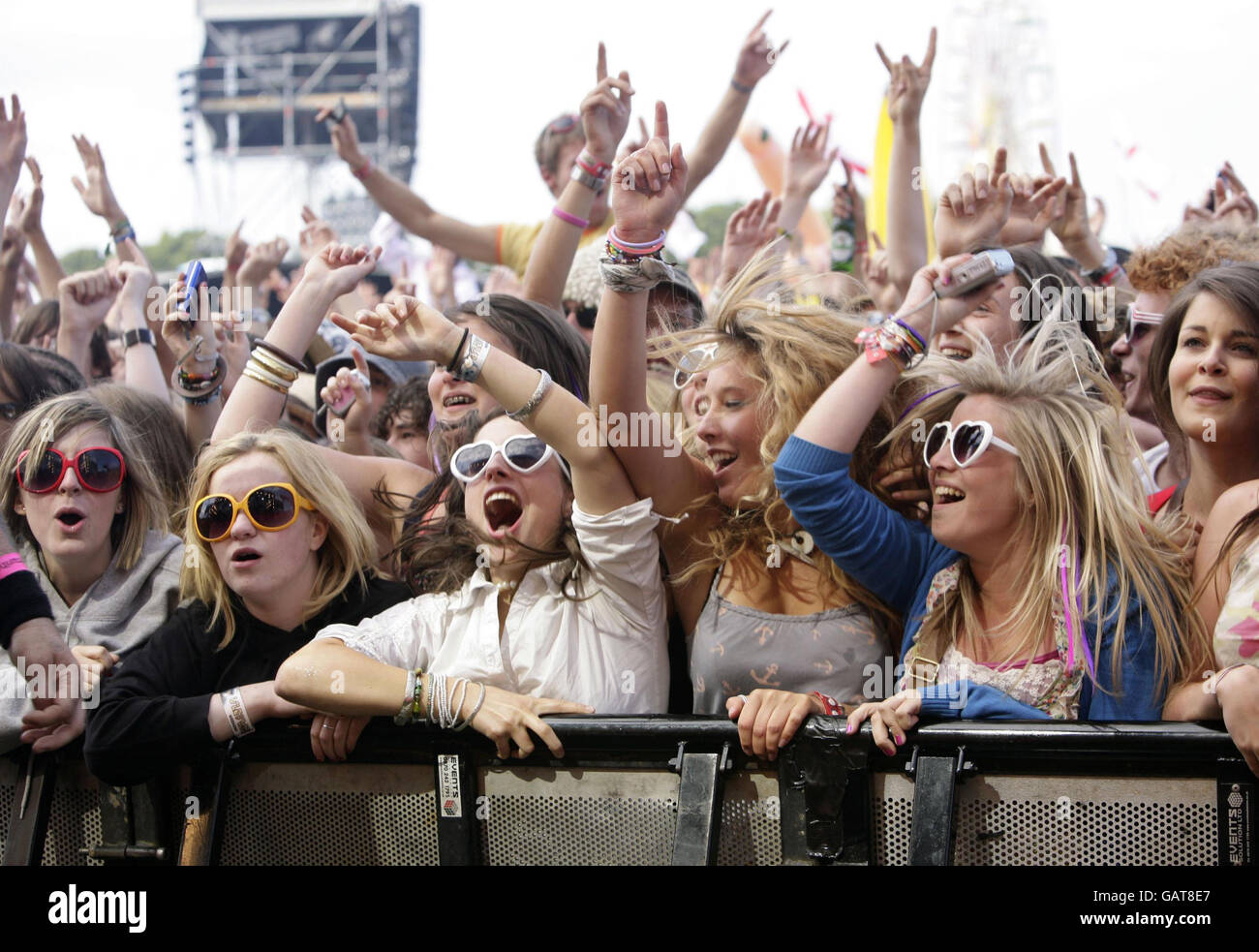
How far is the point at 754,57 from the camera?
4.89 m

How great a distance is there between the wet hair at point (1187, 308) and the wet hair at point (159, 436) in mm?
2555

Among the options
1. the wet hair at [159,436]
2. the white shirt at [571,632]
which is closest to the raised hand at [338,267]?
the wet hair at [159,436]

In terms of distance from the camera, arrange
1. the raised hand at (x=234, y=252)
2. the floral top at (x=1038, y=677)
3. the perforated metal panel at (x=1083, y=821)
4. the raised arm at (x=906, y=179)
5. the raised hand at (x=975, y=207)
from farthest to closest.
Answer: the raised hand at (x=234, y=252) → the raised arm at (x=906, y=179) → the raised hand at (x=975, y=207) → the floral top at (x=1038, y=677) → the perforated metal panel at (x=1083, y=821)

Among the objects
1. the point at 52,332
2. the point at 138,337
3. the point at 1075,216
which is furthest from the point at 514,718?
the point at 52,332

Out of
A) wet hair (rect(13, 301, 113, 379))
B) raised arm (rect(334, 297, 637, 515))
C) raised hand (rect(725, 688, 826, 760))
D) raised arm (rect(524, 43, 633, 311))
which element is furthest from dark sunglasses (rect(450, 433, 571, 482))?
wet hair (rect(13, 301, 113, 379))

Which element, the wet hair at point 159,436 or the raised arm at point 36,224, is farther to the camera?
the raised arm at point 36,224

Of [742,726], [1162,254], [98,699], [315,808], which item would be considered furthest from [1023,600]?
[98,699]

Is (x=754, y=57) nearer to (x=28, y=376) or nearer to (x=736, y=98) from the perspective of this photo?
(x=736, y=98)

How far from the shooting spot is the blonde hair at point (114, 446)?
128 inches

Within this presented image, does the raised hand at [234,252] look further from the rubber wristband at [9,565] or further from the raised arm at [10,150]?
the rubber wristband at [9,565]

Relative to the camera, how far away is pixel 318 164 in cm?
7056

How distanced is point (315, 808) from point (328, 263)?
161 cm

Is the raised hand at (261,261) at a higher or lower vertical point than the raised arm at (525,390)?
higher

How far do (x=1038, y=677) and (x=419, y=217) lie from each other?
370cm
